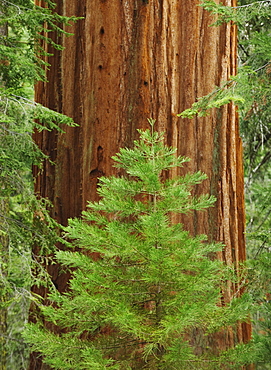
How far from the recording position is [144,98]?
3668mm

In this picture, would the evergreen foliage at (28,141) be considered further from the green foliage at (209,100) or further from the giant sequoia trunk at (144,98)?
the green foliage at (209,100)

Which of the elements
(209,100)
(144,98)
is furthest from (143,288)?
(209,100)

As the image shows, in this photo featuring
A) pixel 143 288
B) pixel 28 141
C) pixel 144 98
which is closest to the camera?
pixel 143 288

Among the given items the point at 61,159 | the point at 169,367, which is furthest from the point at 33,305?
the point at 169,367

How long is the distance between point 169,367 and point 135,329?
32cm

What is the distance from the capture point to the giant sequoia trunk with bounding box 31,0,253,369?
12.1 ft

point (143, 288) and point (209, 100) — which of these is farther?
point (209, 100)

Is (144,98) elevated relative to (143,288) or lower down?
elevated

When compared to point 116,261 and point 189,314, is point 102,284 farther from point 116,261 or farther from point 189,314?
point 189,314

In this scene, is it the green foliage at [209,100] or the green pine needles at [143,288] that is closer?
the green pine needles at [143,288]

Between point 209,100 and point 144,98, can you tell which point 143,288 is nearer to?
point 144,98

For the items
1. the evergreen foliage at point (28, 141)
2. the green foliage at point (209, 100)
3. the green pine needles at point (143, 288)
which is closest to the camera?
the green pine needles at point (143, 288)

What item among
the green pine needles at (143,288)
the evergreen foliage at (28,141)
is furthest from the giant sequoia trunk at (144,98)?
the green pine needles at (143,288)

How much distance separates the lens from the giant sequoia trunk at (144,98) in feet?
12.1
